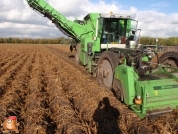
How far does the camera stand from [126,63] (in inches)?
232

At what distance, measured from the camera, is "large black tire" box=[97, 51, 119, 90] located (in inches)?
217

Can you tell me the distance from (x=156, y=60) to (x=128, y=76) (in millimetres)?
2177

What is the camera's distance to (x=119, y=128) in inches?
151

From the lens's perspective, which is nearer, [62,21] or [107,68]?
[107,68]

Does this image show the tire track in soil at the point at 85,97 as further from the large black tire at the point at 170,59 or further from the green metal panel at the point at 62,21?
the green metal panel at the point at 62,21

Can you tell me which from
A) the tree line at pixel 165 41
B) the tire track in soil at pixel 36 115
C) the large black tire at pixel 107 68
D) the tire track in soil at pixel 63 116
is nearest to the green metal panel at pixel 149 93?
the large black tire at pixel 107 68

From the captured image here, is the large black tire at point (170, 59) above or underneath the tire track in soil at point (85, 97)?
above

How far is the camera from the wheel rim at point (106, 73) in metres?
5.82

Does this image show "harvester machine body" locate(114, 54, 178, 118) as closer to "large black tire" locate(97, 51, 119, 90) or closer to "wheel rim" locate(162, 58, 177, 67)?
"large black tire" locate(97, 51, 119, 90)

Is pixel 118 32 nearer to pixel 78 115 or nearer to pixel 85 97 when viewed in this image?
pixel 85 97

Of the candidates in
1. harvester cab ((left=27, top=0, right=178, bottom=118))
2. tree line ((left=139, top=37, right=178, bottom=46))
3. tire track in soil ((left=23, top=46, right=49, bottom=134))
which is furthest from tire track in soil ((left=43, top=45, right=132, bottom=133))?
tree line ((left=139, top=37, right=178, bottom=46))

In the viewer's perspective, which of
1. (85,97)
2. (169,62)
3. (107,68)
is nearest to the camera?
(85,97)

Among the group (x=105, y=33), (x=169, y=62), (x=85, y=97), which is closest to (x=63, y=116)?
(x=85, y=97)

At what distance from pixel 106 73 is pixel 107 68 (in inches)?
6.0
